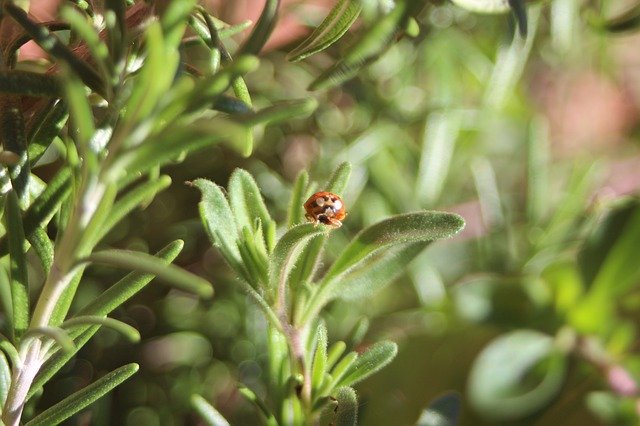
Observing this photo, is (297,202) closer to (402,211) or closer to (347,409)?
(347,409)

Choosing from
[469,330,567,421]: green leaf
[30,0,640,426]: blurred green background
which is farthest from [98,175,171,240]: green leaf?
[469,330,567,421]: green leaf

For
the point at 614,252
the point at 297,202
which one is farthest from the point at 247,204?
the point at 614,252

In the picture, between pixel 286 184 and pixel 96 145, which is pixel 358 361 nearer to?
pixel 96 145

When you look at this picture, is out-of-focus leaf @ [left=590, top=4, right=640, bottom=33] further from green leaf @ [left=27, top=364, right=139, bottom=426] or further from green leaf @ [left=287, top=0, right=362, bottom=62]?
green leaf @ [left=27, top=364, right=139, bottom=426]

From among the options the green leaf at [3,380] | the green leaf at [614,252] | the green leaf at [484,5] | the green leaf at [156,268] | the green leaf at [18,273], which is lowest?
the green leaf at [614,252]

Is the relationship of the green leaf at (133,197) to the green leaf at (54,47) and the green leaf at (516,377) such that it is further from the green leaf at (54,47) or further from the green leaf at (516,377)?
the green leaf at (516,377)

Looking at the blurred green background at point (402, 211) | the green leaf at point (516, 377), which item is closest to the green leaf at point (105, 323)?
the blurred green background at point (402, 211)
